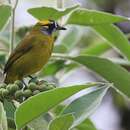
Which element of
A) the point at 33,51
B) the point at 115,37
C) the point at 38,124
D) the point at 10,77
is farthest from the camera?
the point at 33,51

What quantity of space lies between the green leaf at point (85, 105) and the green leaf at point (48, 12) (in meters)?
0.51

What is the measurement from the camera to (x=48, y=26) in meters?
2.74

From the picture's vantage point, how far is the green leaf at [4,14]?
A: 221 cm

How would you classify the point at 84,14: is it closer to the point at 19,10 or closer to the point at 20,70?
the point at 20,70

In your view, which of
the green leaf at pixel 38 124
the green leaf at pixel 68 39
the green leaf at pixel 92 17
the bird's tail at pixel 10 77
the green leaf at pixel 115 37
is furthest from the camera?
the green leaf at pixel 68 39

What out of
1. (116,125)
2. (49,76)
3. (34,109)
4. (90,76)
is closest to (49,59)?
(49,76)

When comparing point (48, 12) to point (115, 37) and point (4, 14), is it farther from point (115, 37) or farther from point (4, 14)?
point (115, 37)

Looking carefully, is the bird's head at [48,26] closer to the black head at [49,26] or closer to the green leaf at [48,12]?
the black head at [49,26]

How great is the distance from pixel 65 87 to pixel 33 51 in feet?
4.08

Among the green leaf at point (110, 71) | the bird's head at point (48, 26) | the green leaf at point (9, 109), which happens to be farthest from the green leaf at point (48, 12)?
the green leaf at point (9, 109)

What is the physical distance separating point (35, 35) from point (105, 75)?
0.74m

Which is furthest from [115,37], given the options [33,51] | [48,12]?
[33,51]

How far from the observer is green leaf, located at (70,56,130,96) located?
218cm

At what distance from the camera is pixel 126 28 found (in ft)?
14.4
